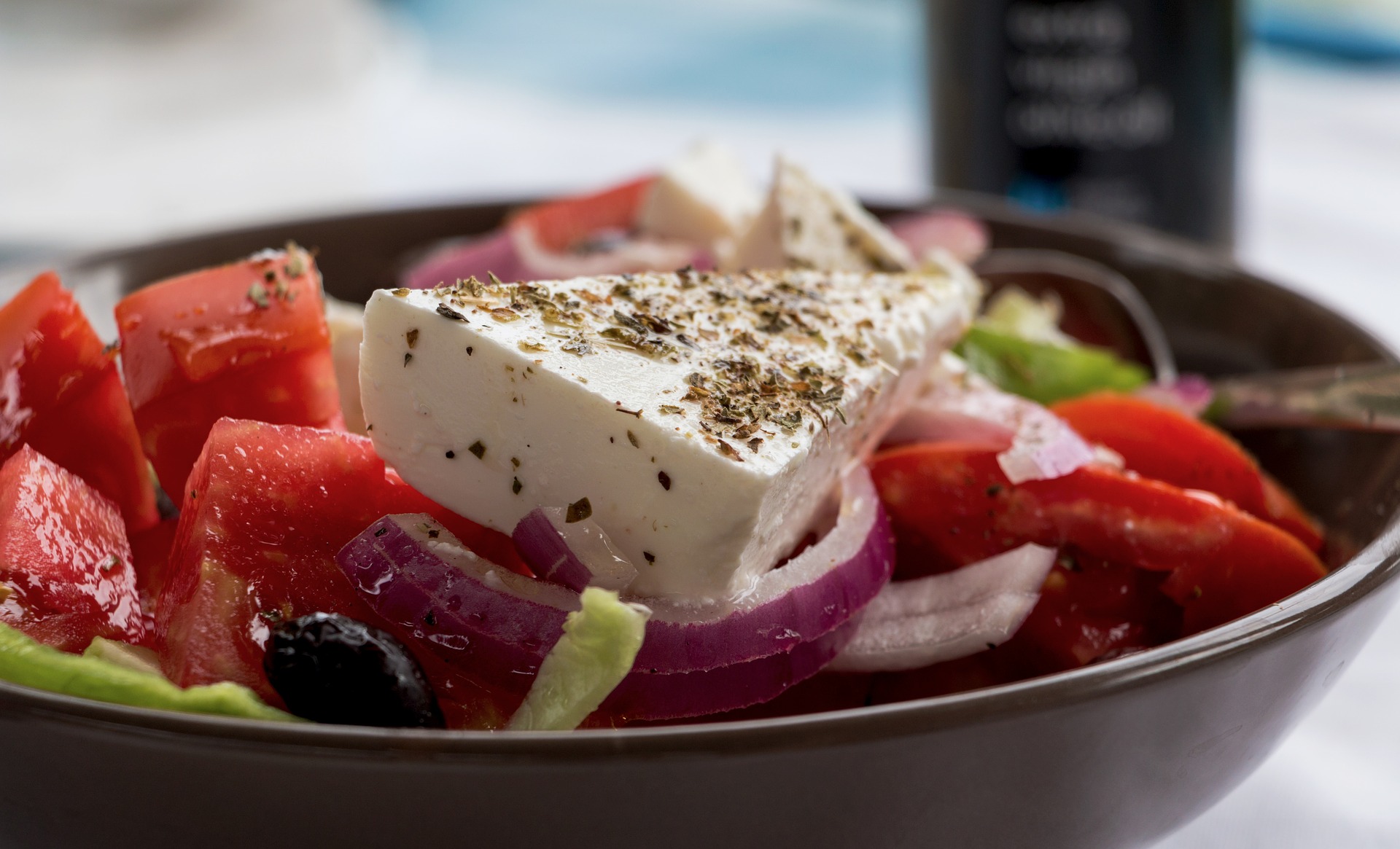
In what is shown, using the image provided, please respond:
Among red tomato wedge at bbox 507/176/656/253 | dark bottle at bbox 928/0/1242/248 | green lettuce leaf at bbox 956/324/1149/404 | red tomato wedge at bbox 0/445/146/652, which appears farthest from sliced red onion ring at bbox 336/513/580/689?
dark bottle at bbox 928/0/1242/248

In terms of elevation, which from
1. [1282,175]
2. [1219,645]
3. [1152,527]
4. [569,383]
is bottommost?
[1282,175]

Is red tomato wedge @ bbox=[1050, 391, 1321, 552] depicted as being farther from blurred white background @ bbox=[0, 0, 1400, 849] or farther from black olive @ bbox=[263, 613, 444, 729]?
black olive @ bbox=[263, 613, 444, 729]

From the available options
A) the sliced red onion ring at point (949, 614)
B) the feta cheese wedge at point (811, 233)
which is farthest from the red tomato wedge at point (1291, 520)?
the feta cheese wedge at point (811, 233)

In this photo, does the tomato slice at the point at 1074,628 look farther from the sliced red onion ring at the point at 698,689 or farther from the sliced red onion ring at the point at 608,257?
the sliced red onion ring at the point at 608,257

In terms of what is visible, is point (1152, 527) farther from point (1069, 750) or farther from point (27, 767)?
point (27, 767)

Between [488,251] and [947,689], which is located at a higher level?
[488,251]

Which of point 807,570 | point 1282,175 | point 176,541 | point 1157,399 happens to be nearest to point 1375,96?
point 1282,175
